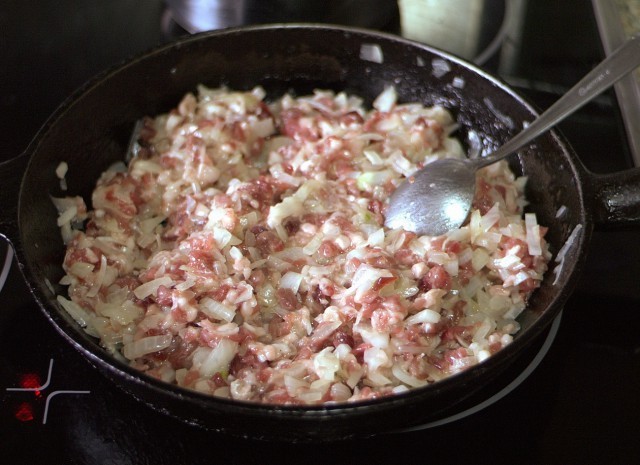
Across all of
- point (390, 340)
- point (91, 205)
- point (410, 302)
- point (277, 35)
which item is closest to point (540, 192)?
point (410, 302)

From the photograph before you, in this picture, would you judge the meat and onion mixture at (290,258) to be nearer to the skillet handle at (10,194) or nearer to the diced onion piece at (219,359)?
the diced onion piece at (219,359)

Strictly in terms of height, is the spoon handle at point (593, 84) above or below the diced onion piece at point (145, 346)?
above

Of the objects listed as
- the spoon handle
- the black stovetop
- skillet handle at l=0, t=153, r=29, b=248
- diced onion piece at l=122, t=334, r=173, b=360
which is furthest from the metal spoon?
skillet handle at l=0, t=153, r=29, b=248

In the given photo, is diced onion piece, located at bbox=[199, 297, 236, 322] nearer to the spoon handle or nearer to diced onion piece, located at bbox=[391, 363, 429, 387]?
diced onion piece, located at bbox=[391, 363, 429, 387]

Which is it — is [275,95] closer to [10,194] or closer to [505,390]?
[10,194]

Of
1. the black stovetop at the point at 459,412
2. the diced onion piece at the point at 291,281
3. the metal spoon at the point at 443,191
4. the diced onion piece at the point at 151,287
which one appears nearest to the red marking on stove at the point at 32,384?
the black stovetop at the point at 459,412

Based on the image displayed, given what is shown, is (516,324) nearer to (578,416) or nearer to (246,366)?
(578,416)
